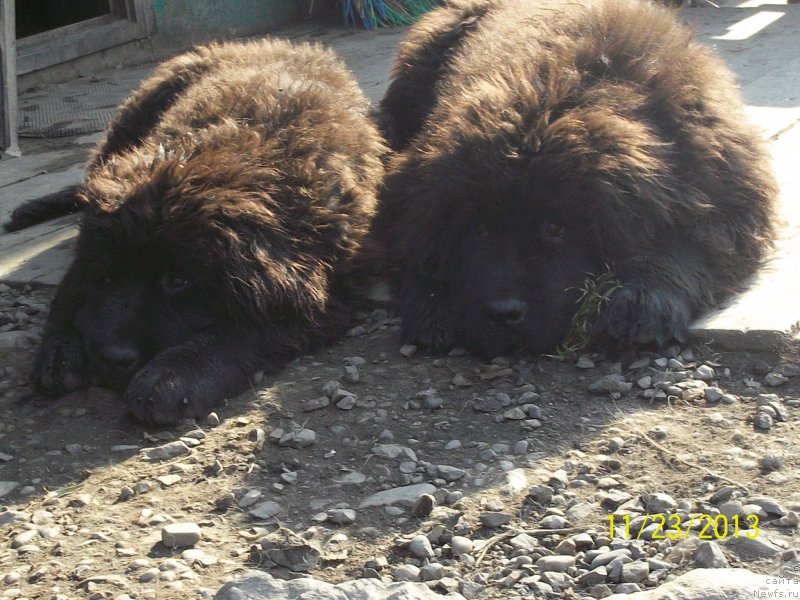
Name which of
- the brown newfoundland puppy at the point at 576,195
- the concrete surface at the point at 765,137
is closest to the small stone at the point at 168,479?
the brown newfoundland puppy at the point at 576,195

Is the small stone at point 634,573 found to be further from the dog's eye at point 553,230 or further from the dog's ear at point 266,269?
the dog's ear at point 266,269

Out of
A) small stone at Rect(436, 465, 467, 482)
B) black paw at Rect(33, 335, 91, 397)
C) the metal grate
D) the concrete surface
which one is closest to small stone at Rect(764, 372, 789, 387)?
the concrete surface

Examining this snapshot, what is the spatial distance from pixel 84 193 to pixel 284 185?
32.9 inches

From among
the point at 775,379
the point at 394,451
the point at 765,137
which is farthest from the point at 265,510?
the point at 765,137

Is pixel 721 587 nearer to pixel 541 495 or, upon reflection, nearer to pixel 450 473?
pixel 541 495

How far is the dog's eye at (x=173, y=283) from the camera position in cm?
441

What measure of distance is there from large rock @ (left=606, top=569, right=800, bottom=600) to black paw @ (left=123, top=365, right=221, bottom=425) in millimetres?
1905

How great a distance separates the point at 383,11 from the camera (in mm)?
11320

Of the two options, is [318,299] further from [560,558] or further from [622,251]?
[560,558]

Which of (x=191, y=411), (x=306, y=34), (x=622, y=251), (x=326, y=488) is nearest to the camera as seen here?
(x=326, y=488)

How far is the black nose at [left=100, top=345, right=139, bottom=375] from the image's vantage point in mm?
4328

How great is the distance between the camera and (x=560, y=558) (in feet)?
9.80

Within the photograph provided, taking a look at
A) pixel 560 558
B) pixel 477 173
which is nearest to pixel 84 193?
pixel 477 173

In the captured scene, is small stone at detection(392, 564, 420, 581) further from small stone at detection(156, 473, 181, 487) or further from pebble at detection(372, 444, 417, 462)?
small stone at detection(156, 473, 181, 487)
